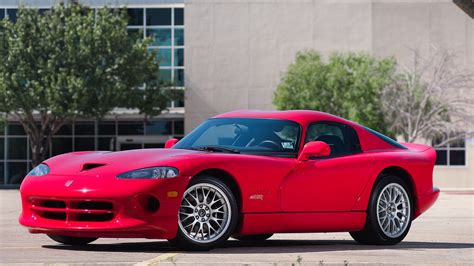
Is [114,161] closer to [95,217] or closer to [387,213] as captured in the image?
[95,217]

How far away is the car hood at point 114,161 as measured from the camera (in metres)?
9.35

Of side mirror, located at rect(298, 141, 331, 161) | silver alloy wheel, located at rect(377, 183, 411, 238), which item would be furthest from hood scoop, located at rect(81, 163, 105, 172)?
silver alloy wheel, located at rect(377, 183, 411, 238)

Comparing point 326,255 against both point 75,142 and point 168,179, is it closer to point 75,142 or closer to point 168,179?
point 168,179

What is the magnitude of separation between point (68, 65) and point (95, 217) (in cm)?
3766

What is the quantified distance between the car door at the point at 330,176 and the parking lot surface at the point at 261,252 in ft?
1.38

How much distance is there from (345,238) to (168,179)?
374 cm

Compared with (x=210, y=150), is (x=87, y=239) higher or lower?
lower

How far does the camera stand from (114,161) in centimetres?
955

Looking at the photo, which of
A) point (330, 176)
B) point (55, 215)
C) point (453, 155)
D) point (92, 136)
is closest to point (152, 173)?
point (55, 215)

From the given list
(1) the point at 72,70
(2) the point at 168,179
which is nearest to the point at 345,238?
(2) the point at 168,179

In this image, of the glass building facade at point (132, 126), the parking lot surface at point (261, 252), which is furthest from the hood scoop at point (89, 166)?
the glass building facade at point (132, 126)

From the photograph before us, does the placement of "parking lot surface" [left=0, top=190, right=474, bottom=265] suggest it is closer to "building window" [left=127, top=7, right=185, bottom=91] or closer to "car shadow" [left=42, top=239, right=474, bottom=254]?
"car shadow" [left=42, top=239, right=474, bottom=254]

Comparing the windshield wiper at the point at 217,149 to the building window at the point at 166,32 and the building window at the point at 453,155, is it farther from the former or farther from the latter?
the building window at the point at 453,155

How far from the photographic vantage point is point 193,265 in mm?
7980
